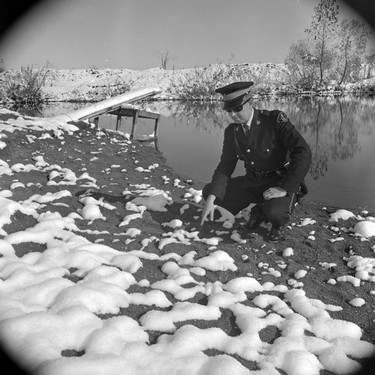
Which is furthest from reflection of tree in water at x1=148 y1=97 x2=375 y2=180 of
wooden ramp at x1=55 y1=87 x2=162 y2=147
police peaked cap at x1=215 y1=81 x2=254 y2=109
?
police peaked cap at x1=215 y1=81 x2=254 y2=109

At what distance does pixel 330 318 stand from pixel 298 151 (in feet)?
5.46

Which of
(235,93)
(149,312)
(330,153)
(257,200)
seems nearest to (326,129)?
(330,153)

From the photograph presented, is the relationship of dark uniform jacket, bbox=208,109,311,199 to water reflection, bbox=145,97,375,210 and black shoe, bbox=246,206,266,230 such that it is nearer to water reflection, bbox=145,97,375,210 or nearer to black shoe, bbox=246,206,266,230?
black shoe, bbox=246,206,266,230

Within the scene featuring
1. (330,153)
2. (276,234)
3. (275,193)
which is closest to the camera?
(275,193)

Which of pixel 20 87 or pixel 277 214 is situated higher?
pixel 20 87

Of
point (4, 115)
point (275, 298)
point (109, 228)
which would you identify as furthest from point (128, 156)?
point (275, 298)

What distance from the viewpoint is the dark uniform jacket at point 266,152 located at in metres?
3.59

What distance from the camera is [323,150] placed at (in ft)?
35.7

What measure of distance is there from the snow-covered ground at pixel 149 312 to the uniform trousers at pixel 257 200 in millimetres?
380

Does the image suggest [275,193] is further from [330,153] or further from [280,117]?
[330,153]

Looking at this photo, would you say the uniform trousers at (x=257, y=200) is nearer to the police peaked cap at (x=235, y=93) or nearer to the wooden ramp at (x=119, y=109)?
the police peaked cap at (x=235, y=93)

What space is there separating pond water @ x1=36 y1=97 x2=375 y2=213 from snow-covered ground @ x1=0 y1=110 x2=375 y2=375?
3389 millimetres

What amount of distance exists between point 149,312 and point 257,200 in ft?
7.39

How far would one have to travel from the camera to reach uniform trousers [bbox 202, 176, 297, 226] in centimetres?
371
